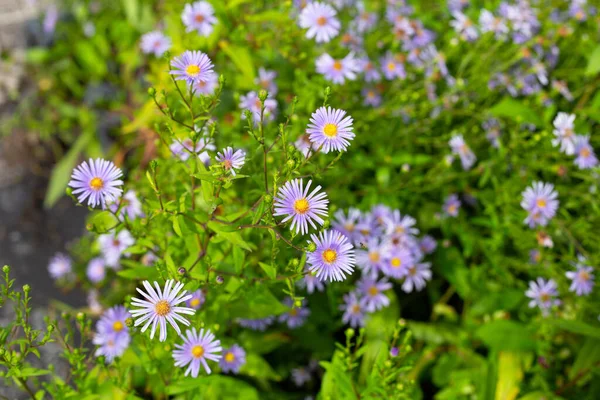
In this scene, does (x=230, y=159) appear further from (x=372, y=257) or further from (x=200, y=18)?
(x=200, y=18)

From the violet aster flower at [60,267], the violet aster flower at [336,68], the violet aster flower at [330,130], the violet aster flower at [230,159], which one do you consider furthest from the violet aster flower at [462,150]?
the violet aster flower at [60,267]

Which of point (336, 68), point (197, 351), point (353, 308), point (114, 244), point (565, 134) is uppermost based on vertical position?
point (336, 68)

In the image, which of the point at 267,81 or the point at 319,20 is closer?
the point at 319,20

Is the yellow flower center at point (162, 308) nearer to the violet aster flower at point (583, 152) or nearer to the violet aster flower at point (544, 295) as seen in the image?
the violet aster flower at point (544, 295)

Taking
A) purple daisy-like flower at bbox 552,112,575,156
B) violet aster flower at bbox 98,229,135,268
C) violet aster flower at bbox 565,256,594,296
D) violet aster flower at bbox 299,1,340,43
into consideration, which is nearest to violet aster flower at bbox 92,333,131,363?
violet aster flower at bbox 98,229,135,268

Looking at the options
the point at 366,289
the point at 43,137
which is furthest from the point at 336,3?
the point at 43,137

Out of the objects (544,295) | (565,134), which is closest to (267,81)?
(565,134)
